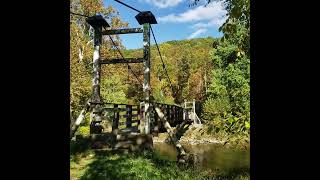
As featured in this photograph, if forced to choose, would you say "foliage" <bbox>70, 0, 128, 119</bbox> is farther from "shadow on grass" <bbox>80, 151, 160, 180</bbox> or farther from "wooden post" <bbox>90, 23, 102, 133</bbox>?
"shadow on grass" <bbox>80, 151, 160, 180</bbox>

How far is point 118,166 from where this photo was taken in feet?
27.7

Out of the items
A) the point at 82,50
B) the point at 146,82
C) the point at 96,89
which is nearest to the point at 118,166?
the point at 146,82

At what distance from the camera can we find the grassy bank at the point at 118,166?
7820 mm

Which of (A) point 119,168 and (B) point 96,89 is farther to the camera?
(B) point 96,89

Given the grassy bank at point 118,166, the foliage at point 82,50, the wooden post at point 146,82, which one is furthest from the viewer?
the foliage at point 82,50

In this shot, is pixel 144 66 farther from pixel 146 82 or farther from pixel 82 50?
pixel 82 50

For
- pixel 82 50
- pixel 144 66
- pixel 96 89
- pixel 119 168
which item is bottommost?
pixel 119 168

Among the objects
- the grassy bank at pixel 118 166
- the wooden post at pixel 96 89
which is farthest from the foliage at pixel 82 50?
the grassy bank at pixel 118 166

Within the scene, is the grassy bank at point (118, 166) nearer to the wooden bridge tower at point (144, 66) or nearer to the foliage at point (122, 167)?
the foliage at point (122, 167)

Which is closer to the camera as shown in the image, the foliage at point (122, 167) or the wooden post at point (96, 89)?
the foliage at point (122, 167)

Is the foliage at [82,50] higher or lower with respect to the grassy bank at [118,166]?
higher

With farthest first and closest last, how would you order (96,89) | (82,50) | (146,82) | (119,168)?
1. (82,50)
2. (96,89)
3. (146,82)
4. (119,168)
